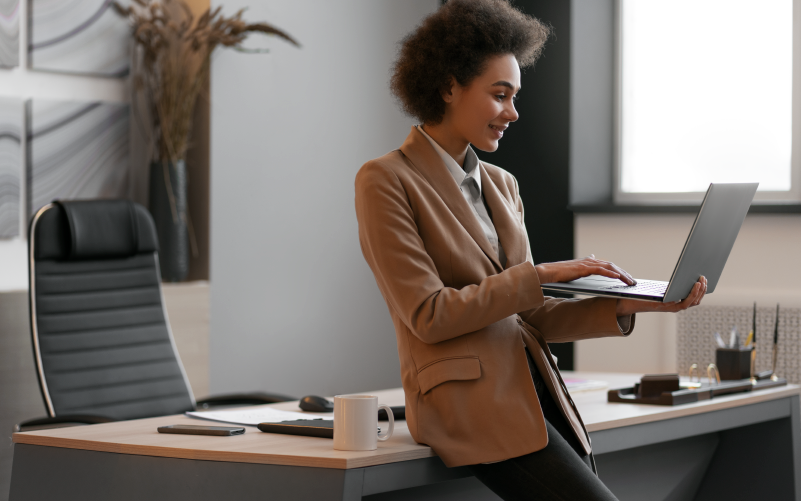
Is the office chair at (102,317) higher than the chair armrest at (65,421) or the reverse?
higher

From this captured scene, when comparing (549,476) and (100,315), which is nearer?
(549,476)

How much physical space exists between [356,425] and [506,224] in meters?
0.48

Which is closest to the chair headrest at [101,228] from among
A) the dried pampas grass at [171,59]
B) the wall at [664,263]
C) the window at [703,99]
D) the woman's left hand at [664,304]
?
the dried pampas grass at [171,59]

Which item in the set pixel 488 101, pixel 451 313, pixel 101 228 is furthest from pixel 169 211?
pixel 451 313

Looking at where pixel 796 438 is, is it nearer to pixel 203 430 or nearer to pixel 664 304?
pixel 664 304

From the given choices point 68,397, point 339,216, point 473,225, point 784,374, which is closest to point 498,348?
point 473,225

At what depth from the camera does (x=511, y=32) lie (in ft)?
5.59

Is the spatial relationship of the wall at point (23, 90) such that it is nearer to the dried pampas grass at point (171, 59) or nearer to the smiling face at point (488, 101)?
the dried pampas grass at point (171, 59)

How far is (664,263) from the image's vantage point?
12.3 feet

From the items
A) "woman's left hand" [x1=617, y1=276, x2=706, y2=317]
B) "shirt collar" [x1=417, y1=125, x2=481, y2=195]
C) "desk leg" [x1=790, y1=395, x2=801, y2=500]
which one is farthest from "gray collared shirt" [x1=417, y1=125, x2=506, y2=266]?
"desk leg" [x1=790, y1=395, x2=801, y2=500]

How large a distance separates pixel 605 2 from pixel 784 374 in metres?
1.78

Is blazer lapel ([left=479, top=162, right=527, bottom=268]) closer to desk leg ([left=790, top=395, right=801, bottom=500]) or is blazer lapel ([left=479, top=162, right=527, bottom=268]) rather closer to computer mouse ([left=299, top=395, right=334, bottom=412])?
computer mouse ([left=299, top=395, right=334, bottom=412])

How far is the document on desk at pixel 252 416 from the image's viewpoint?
6.37 ft

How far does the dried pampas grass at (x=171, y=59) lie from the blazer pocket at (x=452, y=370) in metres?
2.11
